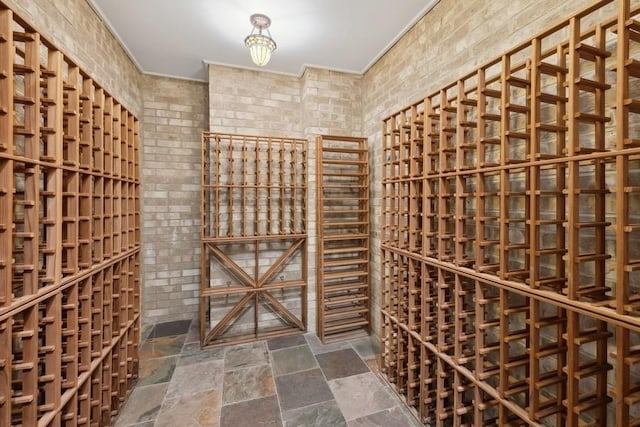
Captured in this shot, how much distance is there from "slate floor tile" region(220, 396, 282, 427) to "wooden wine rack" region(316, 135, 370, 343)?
43.9 inches

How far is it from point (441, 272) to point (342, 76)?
9.06ft

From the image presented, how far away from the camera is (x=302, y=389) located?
246 centimetres

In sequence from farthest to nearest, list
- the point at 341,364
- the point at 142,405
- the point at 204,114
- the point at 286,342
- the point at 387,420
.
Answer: the point at 204,114 → the point at 286,342 → the point at 341,364 → the point at 142,405 → the point at 387,420

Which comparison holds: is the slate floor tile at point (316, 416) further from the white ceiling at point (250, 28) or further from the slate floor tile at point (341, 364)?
the white ceiling at point (250, 28)

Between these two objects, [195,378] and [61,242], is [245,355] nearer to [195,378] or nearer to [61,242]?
[195,378]

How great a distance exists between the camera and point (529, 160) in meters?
1.39

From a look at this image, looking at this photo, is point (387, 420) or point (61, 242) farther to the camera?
point (387, 420)

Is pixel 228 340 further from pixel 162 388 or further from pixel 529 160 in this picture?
pixel 529 160

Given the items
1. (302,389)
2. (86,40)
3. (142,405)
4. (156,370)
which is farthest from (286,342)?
A: (86,40)

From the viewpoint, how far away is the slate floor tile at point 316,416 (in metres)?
2.07

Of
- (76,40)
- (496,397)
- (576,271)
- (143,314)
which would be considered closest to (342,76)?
(76,40)

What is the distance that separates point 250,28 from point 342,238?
234cm

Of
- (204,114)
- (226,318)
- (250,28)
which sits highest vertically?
(250,28)

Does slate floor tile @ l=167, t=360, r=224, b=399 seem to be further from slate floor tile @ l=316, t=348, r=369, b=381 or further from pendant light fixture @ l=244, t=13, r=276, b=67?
pendant light fixture @ l=244, t=13, r=276, b=67
